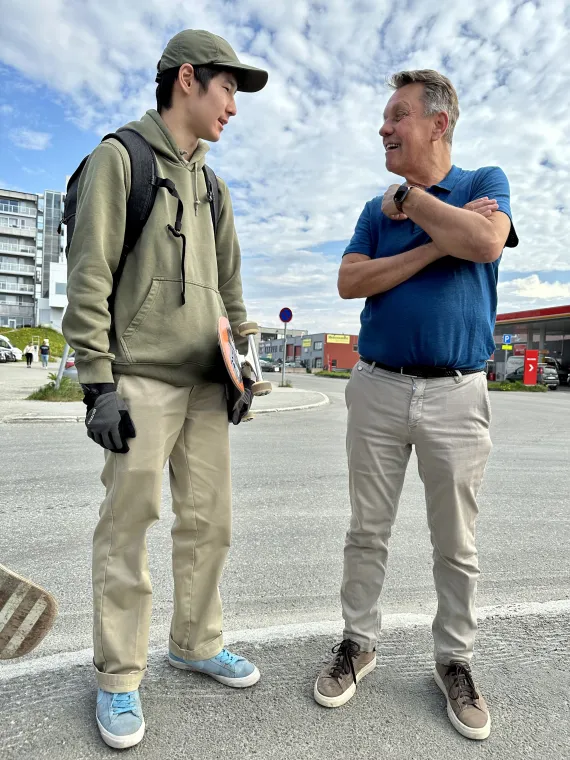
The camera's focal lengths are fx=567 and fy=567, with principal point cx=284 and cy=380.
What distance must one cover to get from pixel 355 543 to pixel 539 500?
3725 millimetres

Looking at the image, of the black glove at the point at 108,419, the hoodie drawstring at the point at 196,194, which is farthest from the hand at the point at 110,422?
the hoodie drawstring at the point at 196,194

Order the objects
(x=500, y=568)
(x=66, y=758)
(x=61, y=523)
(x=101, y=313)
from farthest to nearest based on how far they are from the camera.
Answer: (x=61, y=523) < (x=500, y=568) < (x=101, y=313) < (x=66, y=758)

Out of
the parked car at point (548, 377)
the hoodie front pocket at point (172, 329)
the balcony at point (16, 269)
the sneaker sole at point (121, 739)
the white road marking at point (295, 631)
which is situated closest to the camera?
the sneaker sole at point (121, 739)

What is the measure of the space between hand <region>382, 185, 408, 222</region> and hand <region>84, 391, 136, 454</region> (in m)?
1.22

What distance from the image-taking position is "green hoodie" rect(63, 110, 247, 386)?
6.30 ft

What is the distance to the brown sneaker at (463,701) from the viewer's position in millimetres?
1956

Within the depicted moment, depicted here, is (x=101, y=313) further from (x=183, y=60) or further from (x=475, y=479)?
(x=475, y=479)

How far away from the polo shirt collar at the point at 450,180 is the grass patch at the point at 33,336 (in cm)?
5456

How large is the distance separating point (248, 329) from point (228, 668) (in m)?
1.38

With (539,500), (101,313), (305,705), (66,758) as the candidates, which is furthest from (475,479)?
(539,500)

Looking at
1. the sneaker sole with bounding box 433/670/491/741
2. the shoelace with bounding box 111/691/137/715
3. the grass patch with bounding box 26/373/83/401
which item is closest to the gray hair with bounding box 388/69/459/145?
the sneaker sole with bounding box 433/670/491/741

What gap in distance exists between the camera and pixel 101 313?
6.40 feet

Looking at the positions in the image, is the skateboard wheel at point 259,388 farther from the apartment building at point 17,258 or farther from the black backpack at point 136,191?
the apartment building at point 17,258

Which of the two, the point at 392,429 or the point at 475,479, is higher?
the point at 392,429
